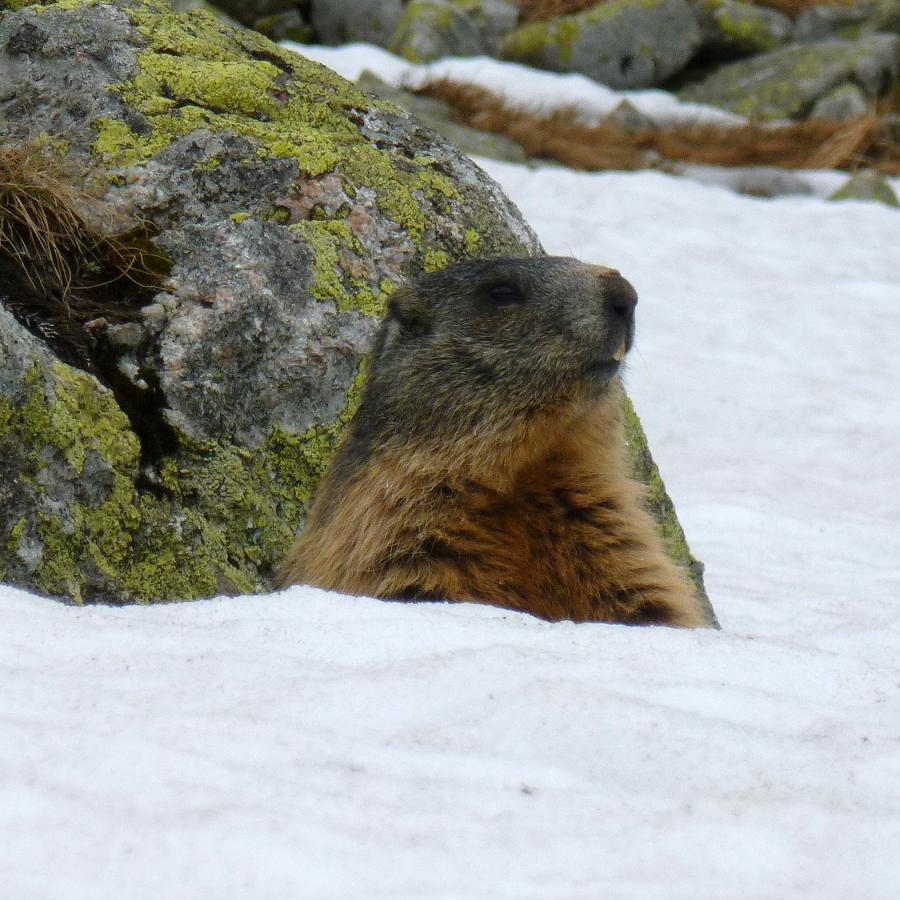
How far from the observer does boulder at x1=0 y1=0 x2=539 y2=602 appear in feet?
14.9

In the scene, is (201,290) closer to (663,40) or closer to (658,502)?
(658,502)

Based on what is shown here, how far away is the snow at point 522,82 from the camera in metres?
18.0

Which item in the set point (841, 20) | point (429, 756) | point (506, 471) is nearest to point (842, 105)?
point (841, 20)

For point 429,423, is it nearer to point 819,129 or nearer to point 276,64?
point 276,64

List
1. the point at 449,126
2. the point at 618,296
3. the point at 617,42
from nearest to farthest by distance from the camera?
the point at 618,296 → the point at 449,126 → the point at 617,42

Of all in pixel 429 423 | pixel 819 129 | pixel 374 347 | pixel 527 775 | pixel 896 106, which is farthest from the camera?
pixel 896 106

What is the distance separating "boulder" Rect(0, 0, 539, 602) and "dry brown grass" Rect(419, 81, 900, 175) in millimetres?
10210

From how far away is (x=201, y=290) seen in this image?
204 inches

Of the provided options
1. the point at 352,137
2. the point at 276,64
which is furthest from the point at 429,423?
the point at 276,64

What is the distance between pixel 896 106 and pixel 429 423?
1662cm

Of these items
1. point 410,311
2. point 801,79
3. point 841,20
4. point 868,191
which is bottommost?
point 801,79

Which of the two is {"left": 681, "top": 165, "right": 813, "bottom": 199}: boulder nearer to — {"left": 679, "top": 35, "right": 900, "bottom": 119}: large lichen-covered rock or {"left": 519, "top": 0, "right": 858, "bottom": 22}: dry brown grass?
{"left": 679, "top": 35, "right": 900, "bottom": 119}: large lichen-covered rock

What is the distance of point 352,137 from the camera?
19.7 feet

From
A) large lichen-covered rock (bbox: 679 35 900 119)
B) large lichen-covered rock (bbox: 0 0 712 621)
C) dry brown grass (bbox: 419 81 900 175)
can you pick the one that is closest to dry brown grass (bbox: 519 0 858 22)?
large lichen-covered rock (bbox: 679 35 900 119)
